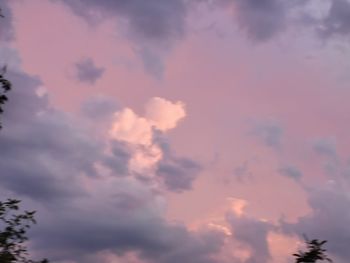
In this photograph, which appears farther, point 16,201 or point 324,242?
point 16,201

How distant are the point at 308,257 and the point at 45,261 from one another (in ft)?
34.4

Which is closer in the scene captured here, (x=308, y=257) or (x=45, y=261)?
(x=308, y=257)

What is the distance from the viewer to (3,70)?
1309 inches

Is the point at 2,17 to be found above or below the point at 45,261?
above

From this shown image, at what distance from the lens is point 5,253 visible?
34125 millimetres

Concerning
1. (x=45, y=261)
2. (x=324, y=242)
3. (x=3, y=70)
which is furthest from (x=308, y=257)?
(x=3, y=70)

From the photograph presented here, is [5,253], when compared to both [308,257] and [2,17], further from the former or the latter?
[308,257]

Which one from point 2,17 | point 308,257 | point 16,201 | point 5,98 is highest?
point 2,17

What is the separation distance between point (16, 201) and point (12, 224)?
3.07 ft

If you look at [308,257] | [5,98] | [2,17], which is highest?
[2,17]

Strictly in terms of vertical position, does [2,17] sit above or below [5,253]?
above

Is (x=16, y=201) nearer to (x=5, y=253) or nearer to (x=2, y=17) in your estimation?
(x=5, y=253)

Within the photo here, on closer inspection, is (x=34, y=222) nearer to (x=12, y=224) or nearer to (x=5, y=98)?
(x=12, y=224)

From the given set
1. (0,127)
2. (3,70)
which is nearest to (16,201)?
(0,127)
